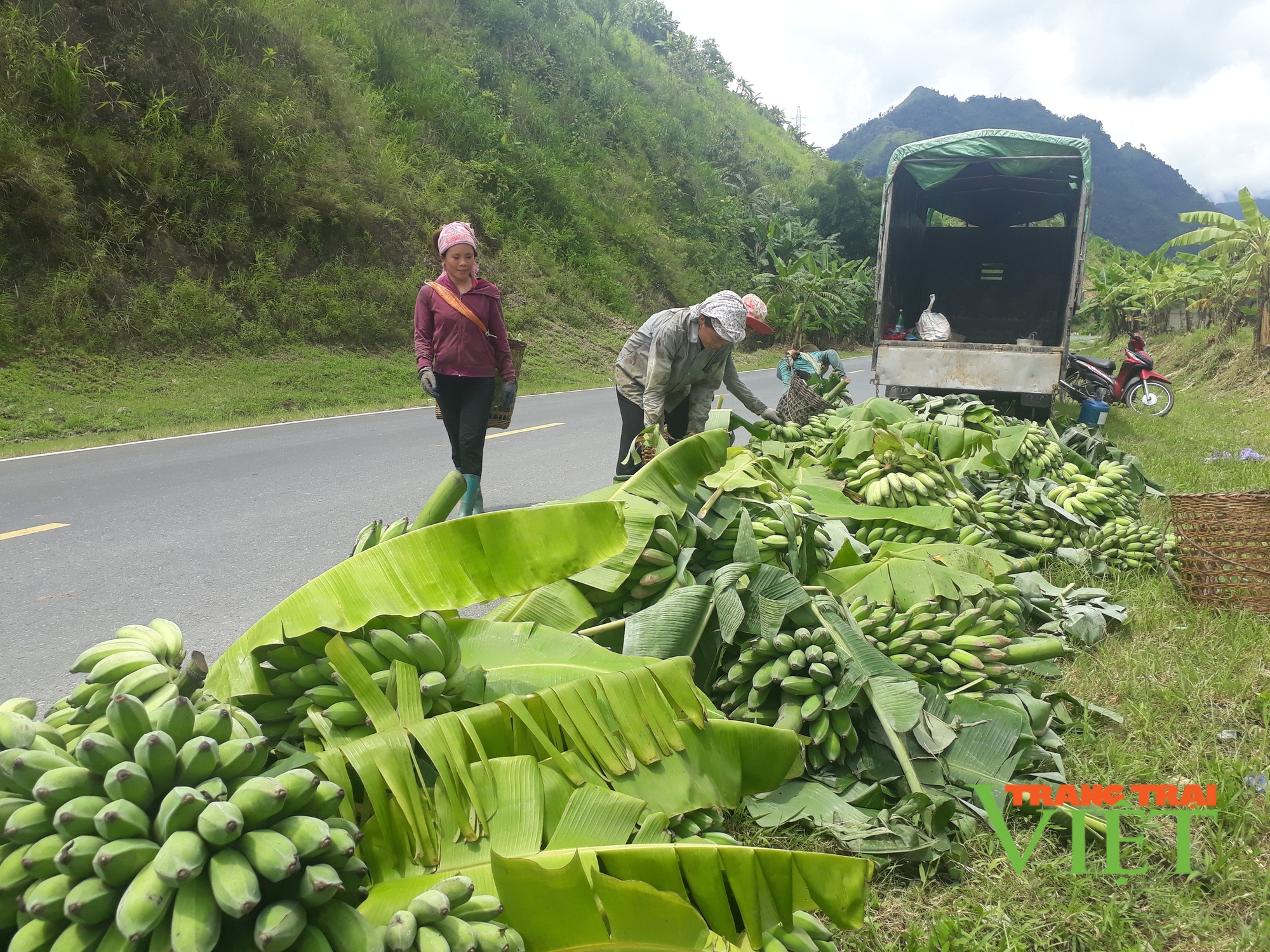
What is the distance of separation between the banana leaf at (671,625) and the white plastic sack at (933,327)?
27.7 ft

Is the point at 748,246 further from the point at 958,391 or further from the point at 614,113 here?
the point at 958,391

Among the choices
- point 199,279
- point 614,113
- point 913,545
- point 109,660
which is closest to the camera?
point 109,660

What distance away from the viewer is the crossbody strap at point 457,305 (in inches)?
199

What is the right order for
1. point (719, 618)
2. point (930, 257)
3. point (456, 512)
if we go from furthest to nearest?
point (930, 257) < point (456, 512) < point (719, 618)

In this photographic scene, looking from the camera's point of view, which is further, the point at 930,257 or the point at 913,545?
the point at 930,257

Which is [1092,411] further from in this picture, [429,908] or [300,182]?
[300,182]

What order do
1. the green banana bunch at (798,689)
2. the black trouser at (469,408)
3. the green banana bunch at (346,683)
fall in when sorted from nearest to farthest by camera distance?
the green banana bunch at (346,683) → the green banana bunch at (798,689) → the black trouser at (469,408)

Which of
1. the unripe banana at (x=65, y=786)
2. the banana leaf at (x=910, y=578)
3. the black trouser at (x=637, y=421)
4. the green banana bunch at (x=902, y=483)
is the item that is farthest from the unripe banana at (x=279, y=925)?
the black trouser at (x=637, y=421)

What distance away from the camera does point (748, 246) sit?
34.0 meters

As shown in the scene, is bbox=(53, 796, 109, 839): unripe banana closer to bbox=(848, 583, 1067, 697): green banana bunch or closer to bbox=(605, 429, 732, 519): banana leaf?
bbox=(605, 429, 732, 519): banana leaf

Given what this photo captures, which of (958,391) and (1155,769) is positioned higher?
(958,391)

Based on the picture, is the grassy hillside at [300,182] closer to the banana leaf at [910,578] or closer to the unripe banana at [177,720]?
the banana leaf at [910,578]

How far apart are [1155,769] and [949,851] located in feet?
3.10

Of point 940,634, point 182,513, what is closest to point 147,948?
point 940,634
